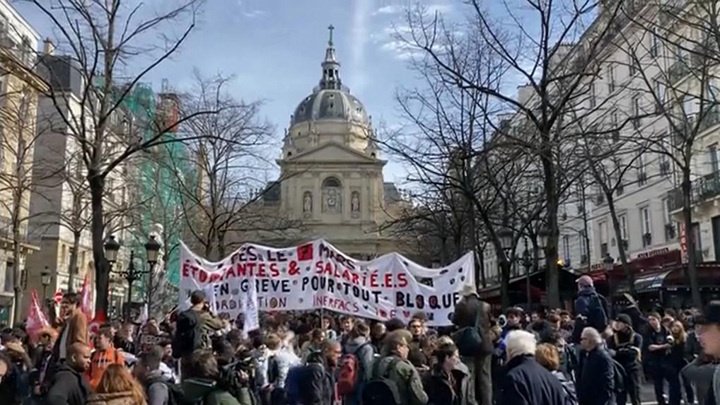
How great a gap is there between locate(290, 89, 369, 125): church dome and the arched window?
834 inches

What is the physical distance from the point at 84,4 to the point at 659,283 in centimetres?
2100

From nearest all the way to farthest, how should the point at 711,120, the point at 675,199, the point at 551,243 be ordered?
the point at 551,243 < the point at 711,120 < the point at 675,199

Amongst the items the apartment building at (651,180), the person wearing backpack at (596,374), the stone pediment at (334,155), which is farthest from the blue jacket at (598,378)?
the stone pediment at (334,155)

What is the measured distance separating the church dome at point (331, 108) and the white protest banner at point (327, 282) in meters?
107

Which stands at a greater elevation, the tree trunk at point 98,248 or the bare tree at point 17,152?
the bare tree at point 17,152

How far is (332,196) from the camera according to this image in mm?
101625

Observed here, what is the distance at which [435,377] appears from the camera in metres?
7.67

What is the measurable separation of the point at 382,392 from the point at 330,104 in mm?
118588

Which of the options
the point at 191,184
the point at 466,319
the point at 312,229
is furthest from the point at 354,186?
the point at 466,319

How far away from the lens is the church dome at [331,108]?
12344 centimetres

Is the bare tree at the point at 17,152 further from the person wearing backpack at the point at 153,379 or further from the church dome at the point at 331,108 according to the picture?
the church dome at the point at 331,108

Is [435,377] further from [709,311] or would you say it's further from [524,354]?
[709,311]

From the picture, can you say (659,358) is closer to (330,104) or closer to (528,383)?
(528,383)

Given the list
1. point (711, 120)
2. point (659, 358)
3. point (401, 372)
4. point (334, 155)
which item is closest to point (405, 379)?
point (401, 372)
